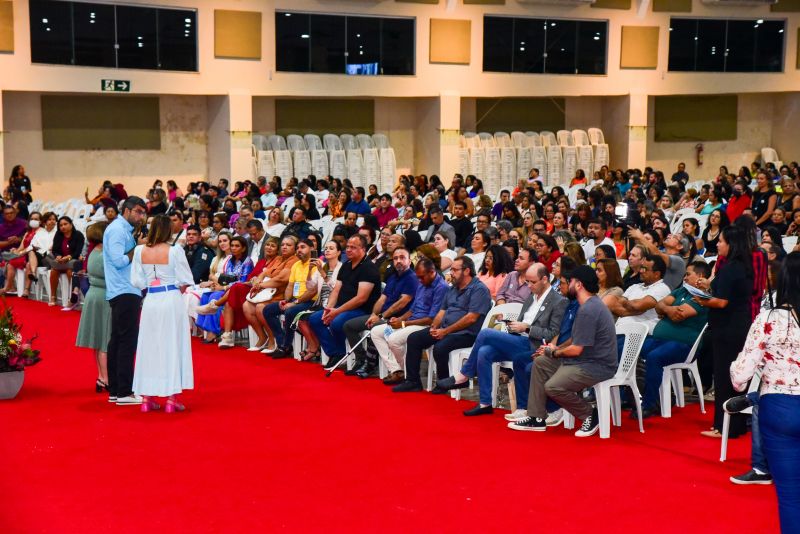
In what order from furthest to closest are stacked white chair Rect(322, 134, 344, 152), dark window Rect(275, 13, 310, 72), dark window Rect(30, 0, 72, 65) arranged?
stacked white chair Rect(322, 134, 344, 152)
dark window Rect(275, 13, 310, 72)
dark window Rect(30, 0, 72, 65)

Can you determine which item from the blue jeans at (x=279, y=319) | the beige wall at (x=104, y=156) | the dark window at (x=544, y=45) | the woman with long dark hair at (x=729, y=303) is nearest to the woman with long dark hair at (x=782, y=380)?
the woman with long dark hair at (x=729, y=303)

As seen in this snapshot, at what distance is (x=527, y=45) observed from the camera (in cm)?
2538

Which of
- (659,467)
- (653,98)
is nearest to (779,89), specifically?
(653,98)

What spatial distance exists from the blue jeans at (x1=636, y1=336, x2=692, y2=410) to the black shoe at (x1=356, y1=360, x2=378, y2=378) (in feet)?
8.48

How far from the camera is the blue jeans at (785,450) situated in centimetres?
437

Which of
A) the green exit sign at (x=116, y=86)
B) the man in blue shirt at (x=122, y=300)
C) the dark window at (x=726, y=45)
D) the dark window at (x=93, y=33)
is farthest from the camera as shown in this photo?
the dark window at (x=726, y=45)

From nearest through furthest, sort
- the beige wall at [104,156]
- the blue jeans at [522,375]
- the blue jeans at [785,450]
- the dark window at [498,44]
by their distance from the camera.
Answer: the blue jeans at [785,450], the blue jeans at [522,375], the beige wall at [104,156], the dark window at [498,44]

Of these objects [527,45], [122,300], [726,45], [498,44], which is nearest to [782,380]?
[122,300]

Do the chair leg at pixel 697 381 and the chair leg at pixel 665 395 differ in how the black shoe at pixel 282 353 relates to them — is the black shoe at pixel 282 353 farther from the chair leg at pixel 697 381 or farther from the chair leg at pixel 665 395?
the chair leg at pixel 697 381

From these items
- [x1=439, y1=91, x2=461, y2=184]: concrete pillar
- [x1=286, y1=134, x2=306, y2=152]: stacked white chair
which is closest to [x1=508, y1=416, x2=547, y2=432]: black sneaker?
[x1=286, y1=134, x2=306, y2=152]: stacked white chair

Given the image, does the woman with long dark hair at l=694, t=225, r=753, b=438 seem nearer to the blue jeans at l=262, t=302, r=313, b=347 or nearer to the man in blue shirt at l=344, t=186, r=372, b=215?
the blue jeans at l=262, t=302, r=313, b=347

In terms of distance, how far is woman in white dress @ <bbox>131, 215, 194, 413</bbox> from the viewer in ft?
25.2

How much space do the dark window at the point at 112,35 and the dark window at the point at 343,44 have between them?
2085mm

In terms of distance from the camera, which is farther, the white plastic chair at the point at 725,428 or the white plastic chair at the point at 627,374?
the white plastic chair at the point at 627,374
